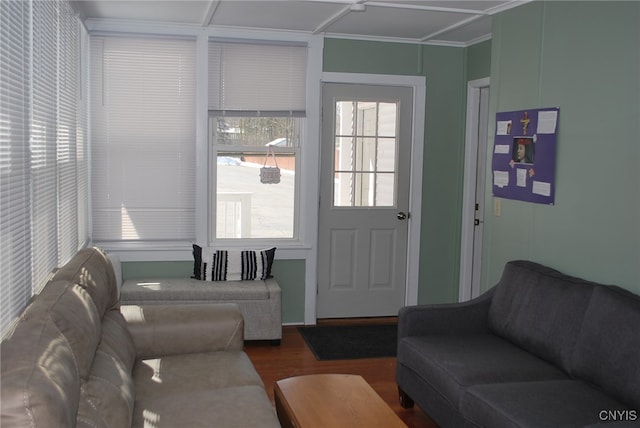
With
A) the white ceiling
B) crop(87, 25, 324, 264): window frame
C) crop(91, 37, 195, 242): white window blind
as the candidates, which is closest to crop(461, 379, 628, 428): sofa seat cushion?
the white ceiling

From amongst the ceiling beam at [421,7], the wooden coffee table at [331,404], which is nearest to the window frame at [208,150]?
the ceiling beam at [421,7]

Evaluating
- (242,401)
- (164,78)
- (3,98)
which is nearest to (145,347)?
(242,401)

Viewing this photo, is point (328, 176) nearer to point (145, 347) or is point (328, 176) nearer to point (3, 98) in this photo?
point (145, 347)

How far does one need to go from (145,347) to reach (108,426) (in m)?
1.14

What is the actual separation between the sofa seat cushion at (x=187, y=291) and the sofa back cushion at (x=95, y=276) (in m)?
1.20

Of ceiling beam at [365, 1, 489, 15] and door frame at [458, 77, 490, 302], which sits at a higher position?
ceiling beam at [365, 1, 489, 15]

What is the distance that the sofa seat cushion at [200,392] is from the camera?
2.65 metres

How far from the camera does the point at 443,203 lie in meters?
5.70

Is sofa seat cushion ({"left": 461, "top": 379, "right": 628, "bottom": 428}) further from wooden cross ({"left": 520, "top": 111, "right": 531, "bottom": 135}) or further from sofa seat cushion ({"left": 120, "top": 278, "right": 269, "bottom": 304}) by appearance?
sofa seat cushion ({"left": 120, "top": 278, "right": 269, "bottom": 304})

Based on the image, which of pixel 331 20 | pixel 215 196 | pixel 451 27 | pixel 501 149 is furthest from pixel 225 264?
pixel 451 27

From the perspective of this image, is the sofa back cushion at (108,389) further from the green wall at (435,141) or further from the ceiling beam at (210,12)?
the green wall at (435,141)

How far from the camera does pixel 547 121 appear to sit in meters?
3.82

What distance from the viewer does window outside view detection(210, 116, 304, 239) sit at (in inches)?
208

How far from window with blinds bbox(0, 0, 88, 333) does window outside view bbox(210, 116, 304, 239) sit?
1.29m
